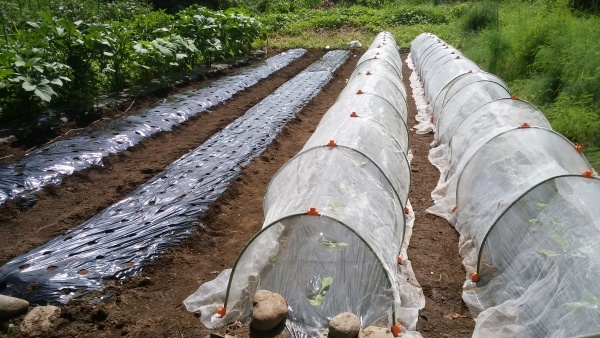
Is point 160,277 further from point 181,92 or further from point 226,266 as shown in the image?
point 181,92

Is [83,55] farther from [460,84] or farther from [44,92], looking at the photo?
[460,84]

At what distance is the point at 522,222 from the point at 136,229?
351 centimetres

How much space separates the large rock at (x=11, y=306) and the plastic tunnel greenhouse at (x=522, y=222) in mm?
3408

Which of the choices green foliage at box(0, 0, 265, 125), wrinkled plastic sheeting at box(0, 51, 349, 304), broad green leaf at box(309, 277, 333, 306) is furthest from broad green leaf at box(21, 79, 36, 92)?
broad green leaf at box(309, 277, 333, 306)

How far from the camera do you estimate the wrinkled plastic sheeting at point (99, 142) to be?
16.3 feet

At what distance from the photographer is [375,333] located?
9.31 feet

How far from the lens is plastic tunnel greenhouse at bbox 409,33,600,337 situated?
8.86 feet

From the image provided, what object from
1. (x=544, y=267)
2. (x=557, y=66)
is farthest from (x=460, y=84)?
(x=544, y=267)

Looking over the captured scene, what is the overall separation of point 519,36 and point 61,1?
40.0 feet

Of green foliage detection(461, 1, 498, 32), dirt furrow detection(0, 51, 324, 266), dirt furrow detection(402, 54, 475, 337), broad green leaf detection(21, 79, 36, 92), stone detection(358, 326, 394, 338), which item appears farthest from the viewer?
green foliage detection(461, 1, 498, 32)

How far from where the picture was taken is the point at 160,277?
373 cm

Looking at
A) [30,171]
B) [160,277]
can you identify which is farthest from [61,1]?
[160,277]

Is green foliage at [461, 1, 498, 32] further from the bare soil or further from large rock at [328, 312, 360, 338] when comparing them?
large rock at [328, 312, 360, 338]

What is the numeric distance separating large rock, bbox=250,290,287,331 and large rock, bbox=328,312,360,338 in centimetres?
37
